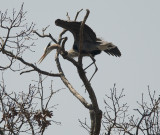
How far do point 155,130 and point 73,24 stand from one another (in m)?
2.77

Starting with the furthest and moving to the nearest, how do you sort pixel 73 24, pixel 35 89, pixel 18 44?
pixel 73 24 → pixel 18 44 → pixel 35 89

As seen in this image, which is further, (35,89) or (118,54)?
(118,54)

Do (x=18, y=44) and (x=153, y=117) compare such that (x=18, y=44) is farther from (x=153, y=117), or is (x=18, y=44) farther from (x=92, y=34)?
(x=153, y=117)

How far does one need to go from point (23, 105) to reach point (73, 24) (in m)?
2.36

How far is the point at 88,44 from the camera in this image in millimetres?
8648

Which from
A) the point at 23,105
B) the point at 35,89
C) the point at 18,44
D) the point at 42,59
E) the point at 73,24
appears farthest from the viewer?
the point at 42,59

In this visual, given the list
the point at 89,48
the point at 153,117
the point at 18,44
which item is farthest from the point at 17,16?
the point at 153,117

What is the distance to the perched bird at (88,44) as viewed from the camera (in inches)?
321

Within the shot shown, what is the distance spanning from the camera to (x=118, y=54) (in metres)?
9.10

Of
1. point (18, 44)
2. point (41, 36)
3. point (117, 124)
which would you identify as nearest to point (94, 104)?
point (117, 124)

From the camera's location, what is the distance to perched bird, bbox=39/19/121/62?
8.16 metres

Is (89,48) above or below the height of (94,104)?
above

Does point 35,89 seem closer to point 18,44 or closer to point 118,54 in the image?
point 18,44

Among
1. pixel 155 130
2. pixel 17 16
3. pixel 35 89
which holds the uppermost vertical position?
pixel 17 16
